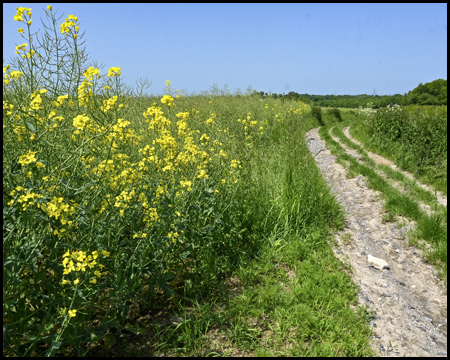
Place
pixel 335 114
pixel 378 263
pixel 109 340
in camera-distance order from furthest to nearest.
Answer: pixel 335 114 → pixel 378 263 → pixel 109 340

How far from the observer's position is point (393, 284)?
134 inches

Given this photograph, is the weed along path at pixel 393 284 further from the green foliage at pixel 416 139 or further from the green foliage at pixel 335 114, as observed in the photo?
the green foliage at pixel 335 114

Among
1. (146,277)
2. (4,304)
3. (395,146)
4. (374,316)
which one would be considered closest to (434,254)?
(374,316)

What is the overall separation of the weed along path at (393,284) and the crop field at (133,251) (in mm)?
188

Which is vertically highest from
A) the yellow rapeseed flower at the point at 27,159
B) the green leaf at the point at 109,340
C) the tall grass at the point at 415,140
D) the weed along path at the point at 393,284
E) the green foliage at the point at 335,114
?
the green foliage at the point at 335,114

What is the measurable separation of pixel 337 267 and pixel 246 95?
903 centimetres

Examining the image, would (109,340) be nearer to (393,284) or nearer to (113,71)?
(113,71)

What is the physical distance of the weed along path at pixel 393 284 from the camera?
2697 mm

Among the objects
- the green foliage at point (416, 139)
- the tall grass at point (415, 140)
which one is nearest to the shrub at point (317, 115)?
the tall grass at point (415, 140)

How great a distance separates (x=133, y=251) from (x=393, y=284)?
8.45ft

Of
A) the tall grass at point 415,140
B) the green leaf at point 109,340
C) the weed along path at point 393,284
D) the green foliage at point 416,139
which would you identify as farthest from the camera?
the green foliage at point 416,139

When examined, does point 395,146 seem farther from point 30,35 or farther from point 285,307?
point 30,35

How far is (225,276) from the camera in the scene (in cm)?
333

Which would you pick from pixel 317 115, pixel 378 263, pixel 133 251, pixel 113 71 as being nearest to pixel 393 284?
pixel 378 263
